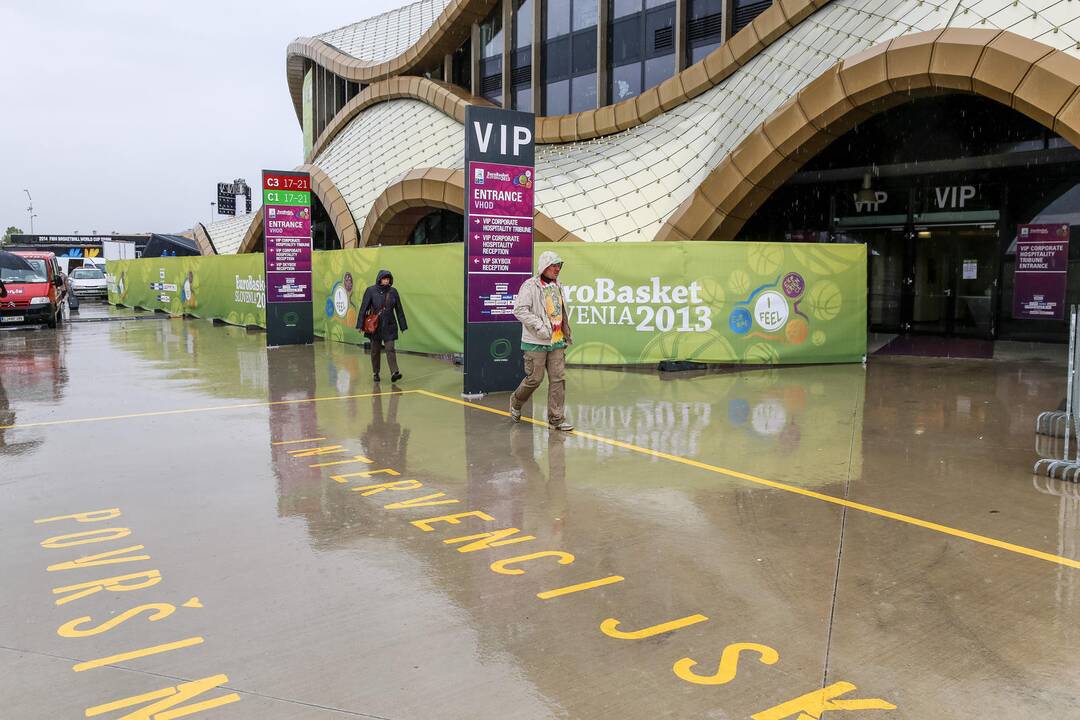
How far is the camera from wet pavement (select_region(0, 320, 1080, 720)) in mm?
3568

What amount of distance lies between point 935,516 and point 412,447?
4611mm

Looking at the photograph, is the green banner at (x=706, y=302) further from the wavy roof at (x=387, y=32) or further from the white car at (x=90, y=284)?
the white car at (x=90, y=284)

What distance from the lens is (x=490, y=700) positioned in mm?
3461

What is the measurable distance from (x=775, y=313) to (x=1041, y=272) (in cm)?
746

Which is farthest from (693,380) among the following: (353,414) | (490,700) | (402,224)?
(402,224)

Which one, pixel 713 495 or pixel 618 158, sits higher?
pixel 618 158

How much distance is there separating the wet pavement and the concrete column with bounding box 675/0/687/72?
14.3 m

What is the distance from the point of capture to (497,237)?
37.2 feet

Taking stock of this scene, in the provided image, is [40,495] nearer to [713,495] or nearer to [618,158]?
A: [713,495]

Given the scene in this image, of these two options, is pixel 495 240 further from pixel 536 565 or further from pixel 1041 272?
pixel 1041 272

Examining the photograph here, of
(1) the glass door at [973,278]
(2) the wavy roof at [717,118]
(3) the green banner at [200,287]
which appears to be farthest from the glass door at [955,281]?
(3) the green banner at [200,287]

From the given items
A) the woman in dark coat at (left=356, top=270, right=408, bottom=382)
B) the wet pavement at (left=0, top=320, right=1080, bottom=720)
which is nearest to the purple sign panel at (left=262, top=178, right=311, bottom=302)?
the woman in dark coat at (left=356, top=270, right=408, bottom=382)

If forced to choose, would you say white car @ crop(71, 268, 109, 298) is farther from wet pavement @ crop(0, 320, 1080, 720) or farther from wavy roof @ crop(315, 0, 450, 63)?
wet pavement @ crop(0, 320, 1080, 720)

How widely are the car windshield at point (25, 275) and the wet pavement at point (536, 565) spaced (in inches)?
581
